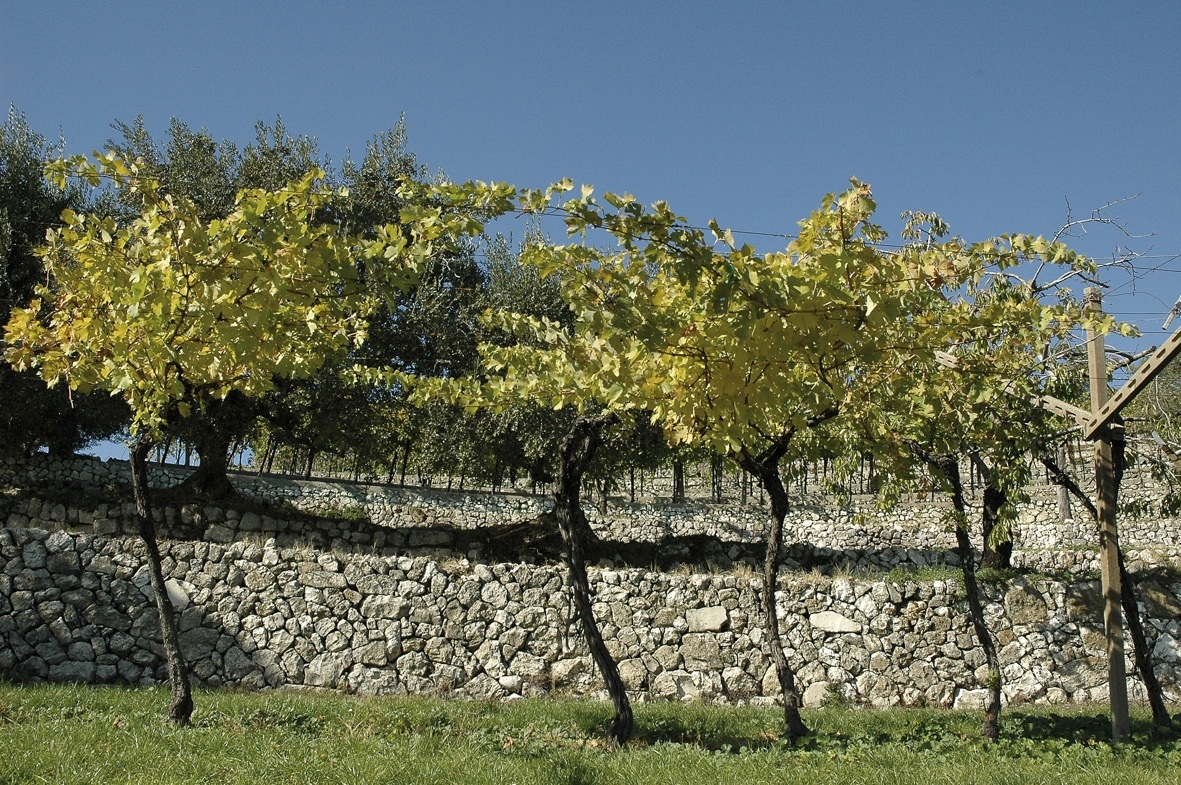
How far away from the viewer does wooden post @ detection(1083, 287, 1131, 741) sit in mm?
6504

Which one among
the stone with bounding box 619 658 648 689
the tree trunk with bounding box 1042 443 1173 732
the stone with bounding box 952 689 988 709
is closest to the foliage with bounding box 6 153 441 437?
the stone with bounding box 619 658 648 689

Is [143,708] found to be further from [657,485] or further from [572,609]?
[657,485]

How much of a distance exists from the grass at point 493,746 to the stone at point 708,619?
2.44 metres

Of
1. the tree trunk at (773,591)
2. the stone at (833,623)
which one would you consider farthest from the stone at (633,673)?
the tree trunk at (773,591)

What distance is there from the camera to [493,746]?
5691 millimetres

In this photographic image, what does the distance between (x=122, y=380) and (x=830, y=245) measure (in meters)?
4.03

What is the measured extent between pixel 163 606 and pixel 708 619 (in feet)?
21.4

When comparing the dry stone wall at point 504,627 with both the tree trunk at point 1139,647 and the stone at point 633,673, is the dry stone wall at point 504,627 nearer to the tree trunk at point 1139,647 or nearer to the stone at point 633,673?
the stone at point 633,673

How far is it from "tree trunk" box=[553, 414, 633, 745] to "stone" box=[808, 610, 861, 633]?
5147 millimetres

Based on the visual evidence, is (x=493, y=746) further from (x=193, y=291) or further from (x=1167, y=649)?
(x=1167, y=649)

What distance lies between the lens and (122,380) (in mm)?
4516

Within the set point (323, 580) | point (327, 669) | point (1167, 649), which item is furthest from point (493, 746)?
point (1167, 649)

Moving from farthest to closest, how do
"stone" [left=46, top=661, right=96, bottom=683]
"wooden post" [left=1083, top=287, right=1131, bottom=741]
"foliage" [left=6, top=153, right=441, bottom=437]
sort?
"stone" [left=46, top=661, right=96, bottom=683] → "wooden post" [left=1083, top=287, right=1131, bottom=741] → "foliage" [left=6, top=153, right=441, bottom=437]

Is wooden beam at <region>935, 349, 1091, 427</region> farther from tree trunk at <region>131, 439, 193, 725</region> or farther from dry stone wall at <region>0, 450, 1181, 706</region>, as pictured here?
tree trunk at <region>131, 439, 193, 725</region>
